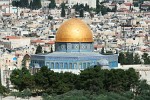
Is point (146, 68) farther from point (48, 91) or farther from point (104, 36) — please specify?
point (104, 36)

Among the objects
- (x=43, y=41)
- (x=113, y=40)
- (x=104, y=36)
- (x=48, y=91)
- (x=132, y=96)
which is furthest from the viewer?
(x=104, y=36)

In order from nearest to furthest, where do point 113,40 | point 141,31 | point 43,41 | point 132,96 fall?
point 132,96, point 43,41, point 113,40, point 141,31

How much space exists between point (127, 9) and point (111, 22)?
1981 cm

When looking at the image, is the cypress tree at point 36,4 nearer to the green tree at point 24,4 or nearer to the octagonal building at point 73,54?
the green tree at point 24,4

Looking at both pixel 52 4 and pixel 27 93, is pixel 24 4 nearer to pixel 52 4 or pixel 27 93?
pixel 52 4

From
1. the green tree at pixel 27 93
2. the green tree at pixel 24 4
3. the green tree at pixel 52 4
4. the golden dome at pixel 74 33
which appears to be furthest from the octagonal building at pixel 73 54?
the green tree at pixel 52 4

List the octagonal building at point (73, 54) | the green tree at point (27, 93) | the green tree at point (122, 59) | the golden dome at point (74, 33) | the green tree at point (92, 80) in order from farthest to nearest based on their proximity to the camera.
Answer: the green tree at point (122, 59) → the golden dome at point (74, 33) → the octagonal building at point (73, 54) → the green tree at point (92, 80) → the green tree at point (27, 93)

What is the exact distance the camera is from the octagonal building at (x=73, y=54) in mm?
58438

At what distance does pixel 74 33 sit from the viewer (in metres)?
59.5

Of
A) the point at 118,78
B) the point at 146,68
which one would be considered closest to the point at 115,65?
the point at 146,68

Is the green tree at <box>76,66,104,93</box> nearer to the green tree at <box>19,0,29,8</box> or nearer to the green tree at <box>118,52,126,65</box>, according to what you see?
the green tree at <box>118,52,126,65</box>

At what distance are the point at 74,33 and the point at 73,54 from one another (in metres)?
1.18

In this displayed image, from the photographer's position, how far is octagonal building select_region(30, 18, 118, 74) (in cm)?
5844

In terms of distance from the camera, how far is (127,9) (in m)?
148
